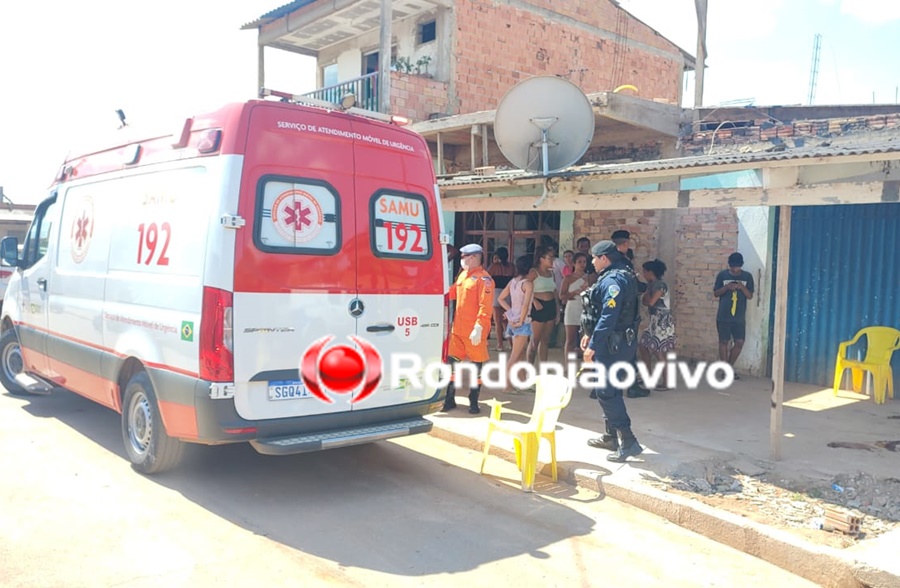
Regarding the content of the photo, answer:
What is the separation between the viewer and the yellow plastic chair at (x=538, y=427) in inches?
206

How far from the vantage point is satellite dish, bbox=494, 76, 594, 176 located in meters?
7.12

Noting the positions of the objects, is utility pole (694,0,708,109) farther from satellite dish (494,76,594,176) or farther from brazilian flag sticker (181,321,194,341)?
brazilian flag sticker (181,321,194,341)

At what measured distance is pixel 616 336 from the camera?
5734 millimetres

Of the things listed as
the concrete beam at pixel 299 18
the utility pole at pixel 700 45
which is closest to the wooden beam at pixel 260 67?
the concrete beam at pixel 299 18

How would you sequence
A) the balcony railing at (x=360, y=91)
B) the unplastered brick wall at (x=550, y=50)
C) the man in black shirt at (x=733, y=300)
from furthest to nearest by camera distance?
the unplastered brick wall at (x=550, y=50)
the balcony railing at (x=360, y=91)
the man in black shirt at (x=733, y=300)

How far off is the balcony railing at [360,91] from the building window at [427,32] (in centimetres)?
130

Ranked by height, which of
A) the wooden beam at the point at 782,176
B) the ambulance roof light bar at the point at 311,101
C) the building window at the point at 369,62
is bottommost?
the wooden beam at the point at 782,176

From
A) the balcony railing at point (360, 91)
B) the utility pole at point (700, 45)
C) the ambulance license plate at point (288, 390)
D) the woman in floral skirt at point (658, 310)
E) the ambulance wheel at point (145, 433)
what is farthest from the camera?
the balcony railing at point (360, 91)

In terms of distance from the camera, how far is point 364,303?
4969 millimetres

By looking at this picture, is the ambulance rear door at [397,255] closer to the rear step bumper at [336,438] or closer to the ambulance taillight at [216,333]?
the rear step bumper at [336,438]

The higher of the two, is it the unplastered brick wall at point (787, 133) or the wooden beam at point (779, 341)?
the unplastered brick wall at point (787, 133)

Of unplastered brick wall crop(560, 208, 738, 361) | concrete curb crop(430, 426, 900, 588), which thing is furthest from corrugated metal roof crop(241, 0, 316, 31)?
concrete curb crop(430, 426, 900, 588)

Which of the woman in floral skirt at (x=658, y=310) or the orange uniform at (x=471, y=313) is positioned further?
the woman in floral skirt at (x=658, y=310)

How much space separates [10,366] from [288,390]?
15.8 ft
